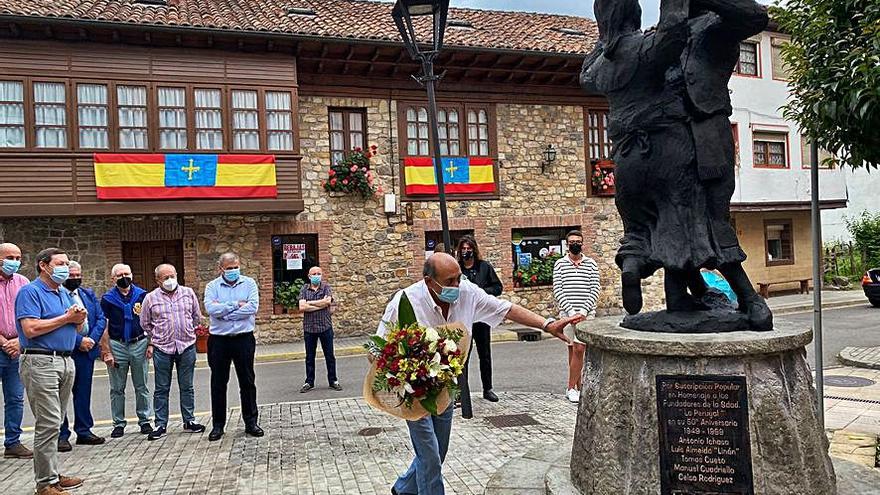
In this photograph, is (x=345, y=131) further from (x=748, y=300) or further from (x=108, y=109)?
(x=748, y=300)

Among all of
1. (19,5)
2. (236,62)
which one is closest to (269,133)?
(236,62)

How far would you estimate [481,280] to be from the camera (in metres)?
8.15

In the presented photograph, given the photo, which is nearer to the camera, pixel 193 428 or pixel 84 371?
pixel 84 371

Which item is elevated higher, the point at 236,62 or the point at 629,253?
the point at 236,62

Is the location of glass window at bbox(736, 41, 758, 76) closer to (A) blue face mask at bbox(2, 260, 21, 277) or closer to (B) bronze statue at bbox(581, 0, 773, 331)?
(B) bronze statue at bbox(581, 0, 773, 331)

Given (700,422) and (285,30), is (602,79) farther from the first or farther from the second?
(285,30)

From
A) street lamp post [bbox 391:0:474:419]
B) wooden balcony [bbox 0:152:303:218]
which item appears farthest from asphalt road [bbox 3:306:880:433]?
wooden balcony [bbox 0:152:303:218]

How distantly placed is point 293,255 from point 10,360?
31.4 ft

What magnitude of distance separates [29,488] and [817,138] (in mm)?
7337

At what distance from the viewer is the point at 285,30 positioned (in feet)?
49.4

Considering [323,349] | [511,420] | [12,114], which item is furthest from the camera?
[12,114]

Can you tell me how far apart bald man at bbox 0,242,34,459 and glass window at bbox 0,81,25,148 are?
8.72 metres

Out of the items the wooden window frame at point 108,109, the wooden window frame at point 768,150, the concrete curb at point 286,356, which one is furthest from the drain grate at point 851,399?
the wooden window frame at point 768,150

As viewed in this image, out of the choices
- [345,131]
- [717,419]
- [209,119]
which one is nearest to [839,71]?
[717,419]
